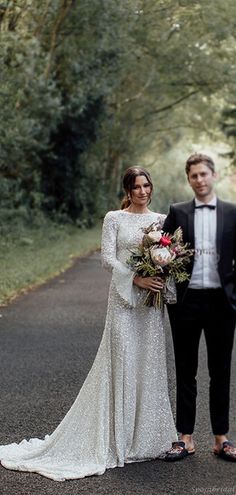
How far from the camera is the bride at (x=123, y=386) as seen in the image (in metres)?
5.81

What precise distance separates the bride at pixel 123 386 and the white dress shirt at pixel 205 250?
29 cm

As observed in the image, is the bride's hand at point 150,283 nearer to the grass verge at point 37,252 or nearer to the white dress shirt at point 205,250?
the white dress shirt at point 205,250

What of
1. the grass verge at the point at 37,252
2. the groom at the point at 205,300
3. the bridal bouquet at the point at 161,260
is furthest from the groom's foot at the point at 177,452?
the grass verge at the point at 37,252

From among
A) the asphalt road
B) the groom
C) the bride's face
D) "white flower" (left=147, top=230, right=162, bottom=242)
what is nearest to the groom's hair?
the groom

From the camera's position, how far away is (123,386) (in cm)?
591

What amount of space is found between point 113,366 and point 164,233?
999 mm

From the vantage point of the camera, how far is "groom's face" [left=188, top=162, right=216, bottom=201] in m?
5.68

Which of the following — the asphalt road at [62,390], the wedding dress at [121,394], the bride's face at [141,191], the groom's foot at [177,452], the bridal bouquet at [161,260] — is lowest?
the asphalt road at [62,390]

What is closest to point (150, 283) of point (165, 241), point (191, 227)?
point (165, 241)

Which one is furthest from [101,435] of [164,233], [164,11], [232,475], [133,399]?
[164,11]

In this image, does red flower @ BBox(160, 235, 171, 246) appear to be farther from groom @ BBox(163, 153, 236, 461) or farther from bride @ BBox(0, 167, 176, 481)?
bride @ BBox(0, 167, 176, 481)

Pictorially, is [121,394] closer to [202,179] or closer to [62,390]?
[202,179]

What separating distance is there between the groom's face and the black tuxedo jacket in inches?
4.7

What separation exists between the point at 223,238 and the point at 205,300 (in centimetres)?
45
